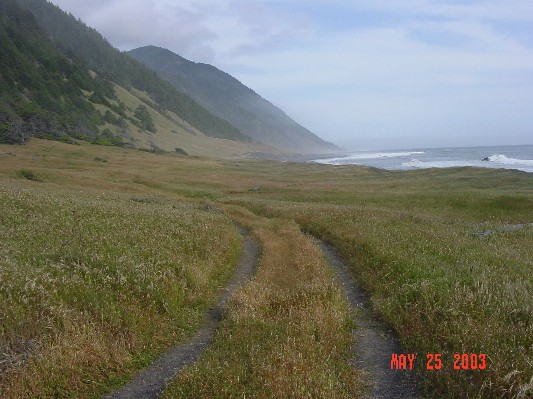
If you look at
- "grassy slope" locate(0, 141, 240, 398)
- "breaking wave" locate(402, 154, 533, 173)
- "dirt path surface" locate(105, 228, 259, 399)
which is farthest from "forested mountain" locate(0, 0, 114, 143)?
"breaking wave" locate(402, 154, 533, 173)

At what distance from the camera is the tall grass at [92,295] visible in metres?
9.03

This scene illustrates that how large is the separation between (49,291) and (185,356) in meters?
3.68

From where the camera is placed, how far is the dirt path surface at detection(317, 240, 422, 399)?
28.9 feet

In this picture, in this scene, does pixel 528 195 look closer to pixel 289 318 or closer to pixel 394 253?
pixel 394 253

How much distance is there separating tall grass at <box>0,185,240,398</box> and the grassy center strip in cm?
156

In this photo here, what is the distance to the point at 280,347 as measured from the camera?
9.80 m

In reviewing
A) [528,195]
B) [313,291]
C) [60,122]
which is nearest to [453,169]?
[528,195]

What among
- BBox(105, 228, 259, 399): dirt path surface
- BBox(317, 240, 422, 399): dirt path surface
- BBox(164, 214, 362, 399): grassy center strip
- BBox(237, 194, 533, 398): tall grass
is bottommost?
BBox(105, 228, 259, 399): dirt path surface

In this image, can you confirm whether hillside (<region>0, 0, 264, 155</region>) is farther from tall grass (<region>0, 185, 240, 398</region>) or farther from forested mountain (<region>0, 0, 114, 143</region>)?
tall grass (<region>0, 185, 240, 398</region>)
